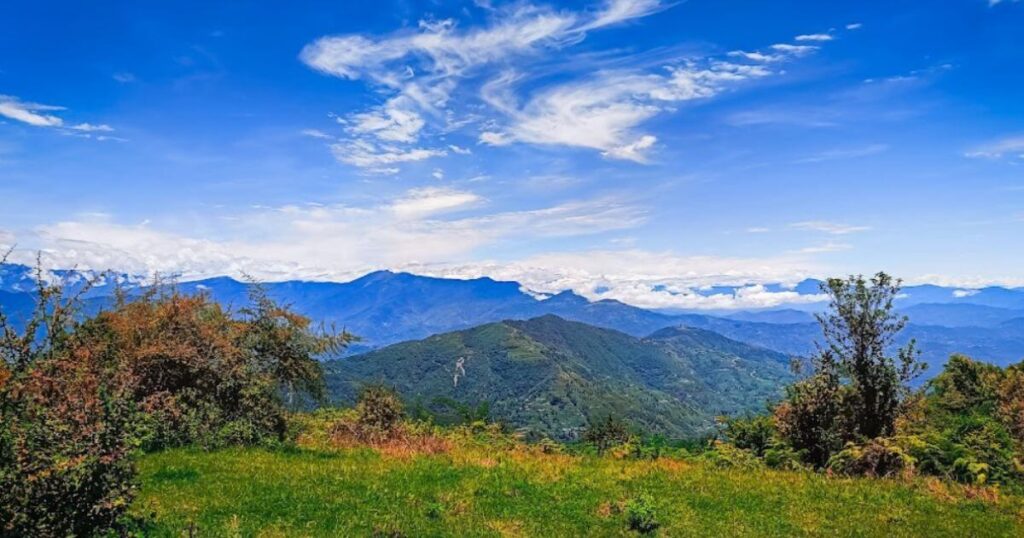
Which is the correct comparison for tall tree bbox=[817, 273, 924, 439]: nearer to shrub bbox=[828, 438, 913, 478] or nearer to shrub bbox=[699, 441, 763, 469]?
shrub bbox=[828, 438, 913, 478]

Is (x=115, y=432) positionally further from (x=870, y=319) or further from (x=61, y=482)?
(x=870, y=319)

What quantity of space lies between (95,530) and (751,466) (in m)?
17.5

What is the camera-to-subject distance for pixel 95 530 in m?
9.03

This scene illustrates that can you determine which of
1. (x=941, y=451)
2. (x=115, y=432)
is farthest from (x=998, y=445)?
(x=115, y=432)

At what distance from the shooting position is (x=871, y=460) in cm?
1967

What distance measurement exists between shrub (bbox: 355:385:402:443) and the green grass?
23.3 feet

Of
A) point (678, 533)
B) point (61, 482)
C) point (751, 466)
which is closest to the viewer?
point (61, 482)

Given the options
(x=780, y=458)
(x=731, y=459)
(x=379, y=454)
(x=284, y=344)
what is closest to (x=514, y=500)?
(x=379, y=454)

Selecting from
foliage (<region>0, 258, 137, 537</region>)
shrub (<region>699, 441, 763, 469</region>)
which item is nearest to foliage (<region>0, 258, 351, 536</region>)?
foliage (<region>0, 258, 137, 537</region>)

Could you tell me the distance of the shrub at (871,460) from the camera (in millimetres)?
19078

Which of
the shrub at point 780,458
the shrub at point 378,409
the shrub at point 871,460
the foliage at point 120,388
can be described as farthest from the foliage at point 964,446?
the foliage at point 120,388

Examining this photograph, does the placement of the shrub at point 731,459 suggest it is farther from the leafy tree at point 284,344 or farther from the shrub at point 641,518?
the leafy tree at point 284,344

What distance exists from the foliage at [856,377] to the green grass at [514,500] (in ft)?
14.3

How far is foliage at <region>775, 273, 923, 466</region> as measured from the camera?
21.9 meters
